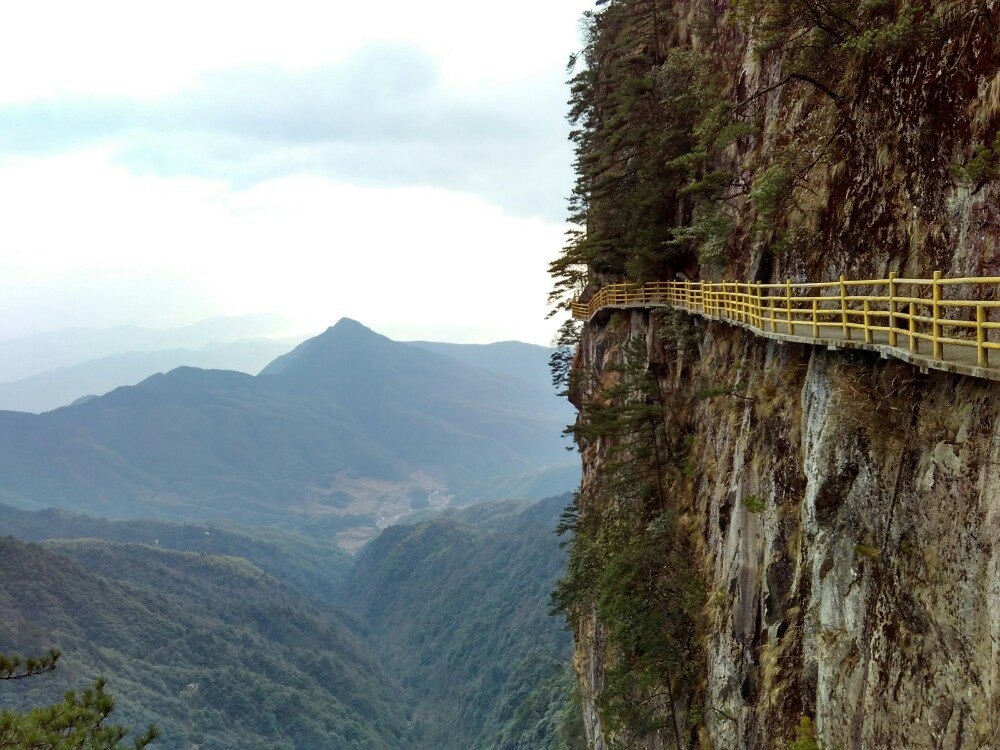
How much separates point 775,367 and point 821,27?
8111 mm

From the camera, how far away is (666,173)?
29.3 m

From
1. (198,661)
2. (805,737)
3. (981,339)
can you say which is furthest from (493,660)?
(981,339)

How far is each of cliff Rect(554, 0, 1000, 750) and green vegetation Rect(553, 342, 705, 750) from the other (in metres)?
0.10

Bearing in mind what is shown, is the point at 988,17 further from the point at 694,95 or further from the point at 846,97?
the point at 694,95

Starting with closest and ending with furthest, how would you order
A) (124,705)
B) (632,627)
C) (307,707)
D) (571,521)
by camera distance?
1. (632,627)
2. (571,521)
3. (124,705)
4. (307,707)

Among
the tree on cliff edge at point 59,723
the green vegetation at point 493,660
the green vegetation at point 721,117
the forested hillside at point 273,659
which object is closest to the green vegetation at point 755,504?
the green vegetation at point 721,117

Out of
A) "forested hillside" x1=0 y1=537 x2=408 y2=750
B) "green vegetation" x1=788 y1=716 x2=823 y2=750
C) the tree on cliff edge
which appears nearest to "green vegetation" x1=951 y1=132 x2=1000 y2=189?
Answer: "green vegetation" x1=788 y1=716 x2=823 y2=750

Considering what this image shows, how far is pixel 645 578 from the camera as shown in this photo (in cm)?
2162

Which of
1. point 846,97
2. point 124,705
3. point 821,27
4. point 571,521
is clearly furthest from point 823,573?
point 124,705

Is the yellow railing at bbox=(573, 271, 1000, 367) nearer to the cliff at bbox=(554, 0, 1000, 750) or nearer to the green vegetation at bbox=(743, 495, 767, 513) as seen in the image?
the cliff at bbox=(554, 0, 1000, 750)

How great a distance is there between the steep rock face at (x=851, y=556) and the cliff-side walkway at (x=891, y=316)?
452 millimetres

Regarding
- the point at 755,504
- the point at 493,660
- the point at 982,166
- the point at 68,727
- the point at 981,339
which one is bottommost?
the point at 493,660

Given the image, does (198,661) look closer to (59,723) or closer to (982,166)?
(59,723)

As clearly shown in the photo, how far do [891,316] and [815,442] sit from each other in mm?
3233
